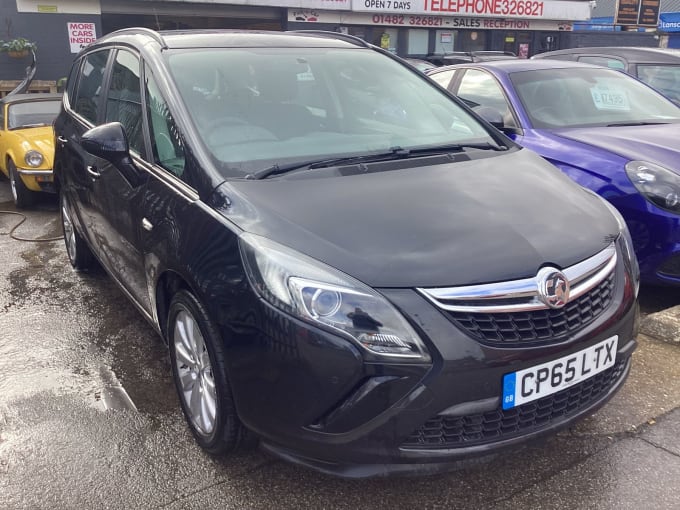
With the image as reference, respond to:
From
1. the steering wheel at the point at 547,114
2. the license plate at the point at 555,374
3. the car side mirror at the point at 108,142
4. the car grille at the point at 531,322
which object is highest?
the car side mirror at the point at 108,142

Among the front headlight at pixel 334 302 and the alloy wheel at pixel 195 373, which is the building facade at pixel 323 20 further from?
the front headlight at pixel 334 302

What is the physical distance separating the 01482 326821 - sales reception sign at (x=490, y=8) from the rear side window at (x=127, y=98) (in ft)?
50.3

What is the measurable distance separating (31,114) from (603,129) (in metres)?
6.58

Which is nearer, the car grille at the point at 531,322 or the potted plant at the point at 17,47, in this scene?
the car grille at the point at 531,322

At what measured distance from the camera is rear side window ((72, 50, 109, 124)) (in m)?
3.95

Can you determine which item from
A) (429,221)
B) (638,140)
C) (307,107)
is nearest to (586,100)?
(638,140)

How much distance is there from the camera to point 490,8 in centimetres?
1991

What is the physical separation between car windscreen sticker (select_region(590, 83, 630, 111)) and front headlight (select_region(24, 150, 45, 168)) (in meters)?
5.47

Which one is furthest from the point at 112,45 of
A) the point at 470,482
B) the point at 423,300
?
the point at 470,482

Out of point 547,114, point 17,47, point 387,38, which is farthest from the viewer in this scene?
point 387,38

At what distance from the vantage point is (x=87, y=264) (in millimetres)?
4887

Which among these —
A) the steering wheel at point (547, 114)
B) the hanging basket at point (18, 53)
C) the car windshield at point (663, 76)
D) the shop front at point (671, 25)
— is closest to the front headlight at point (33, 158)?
the steering wheel at point (547, 114)

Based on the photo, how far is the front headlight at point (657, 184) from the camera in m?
3.73

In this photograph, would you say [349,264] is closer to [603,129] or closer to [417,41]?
[603,129]
